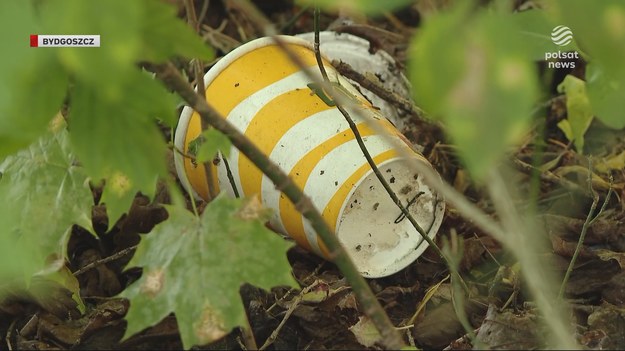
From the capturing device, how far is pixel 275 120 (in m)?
1.64

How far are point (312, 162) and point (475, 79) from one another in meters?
0.96

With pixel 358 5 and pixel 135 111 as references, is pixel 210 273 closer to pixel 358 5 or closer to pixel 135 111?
pixel 135 111

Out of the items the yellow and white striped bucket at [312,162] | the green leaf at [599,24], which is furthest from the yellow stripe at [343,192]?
the green leaf at [599,24]

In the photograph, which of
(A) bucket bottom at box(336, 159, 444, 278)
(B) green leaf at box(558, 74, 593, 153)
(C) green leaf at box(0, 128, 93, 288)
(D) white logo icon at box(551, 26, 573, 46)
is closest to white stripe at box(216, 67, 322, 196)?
(A) bucket bottom at box(336, 159, 444, 278)

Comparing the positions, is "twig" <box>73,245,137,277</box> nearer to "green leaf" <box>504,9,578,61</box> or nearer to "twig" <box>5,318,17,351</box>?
"twig" <box>5,318,17,351</box>

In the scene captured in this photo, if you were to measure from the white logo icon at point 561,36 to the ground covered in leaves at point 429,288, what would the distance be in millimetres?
341

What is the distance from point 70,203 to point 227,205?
11.3 inches

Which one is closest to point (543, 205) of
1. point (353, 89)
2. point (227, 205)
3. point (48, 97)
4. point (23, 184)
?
point (353, 89)

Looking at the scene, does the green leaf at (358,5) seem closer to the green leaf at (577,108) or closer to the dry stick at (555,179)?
the dry stick at (555,179)

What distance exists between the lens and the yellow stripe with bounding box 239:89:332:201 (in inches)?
64.4

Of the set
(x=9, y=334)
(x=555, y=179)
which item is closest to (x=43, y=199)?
(x=9, y=334)

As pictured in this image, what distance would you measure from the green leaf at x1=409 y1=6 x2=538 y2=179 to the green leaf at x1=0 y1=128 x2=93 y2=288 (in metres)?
0.74

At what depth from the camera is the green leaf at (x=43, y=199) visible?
1236mm

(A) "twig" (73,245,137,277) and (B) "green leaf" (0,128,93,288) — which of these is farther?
(A) "twig" (73,245,137,277)
